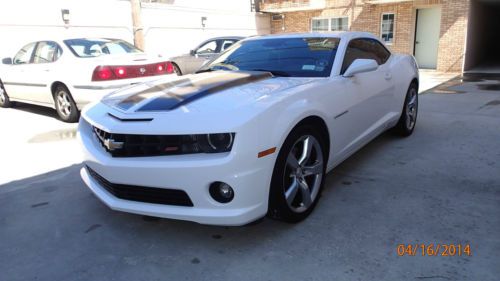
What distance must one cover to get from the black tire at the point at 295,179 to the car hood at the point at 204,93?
360 mm

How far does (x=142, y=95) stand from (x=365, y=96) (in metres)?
2.05

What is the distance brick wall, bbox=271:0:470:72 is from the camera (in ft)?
46.3

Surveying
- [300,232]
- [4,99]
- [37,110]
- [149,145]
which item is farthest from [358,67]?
[4,99]

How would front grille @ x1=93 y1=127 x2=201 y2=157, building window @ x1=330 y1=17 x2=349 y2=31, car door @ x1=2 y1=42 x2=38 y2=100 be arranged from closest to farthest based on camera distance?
front grille @ x1=93 y1=127 x2=201 y2=157
car door @ x1=2 y1=42 x2=38 y2=100
building window @ x1=330 y1=17 x2=349 y2=31

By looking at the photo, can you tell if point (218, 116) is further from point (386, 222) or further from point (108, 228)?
point (386, 222)

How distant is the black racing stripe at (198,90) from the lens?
9.15ft

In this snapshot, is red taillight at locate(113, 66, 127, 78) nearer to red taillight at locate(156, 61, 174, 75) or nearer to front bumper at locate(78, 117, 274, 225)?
red taillight at locate(156, 61, 174, 75)

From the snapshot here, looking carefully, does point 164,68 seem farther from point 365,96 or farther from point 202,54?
point 202,54

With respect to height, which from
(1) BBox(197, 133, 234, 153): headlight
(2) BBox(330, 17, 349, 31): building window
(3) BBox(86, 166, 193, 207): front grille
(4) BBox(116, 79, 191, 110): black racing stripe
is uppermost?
(2) BBox(330, 17, 349, 31): building window

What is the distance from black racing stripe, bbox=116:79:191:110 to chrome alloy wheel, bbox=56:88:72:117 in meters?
3.77

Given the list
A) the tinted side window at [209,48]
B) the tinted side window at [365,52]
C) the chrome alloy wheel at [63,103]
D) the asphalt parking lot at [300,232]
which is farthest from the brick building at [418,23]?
the chrome alloy wheel at [63,103]

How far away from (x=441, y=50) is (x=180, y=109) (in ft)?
47.3

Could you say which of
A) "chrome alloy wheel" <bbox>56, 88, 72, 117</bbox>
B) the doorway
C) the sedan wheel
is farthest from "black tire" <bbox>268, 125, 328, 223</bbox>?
the doorway

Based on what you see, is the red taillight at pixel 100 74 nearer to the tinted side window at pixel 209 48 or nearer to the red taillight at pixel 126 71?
the red taillight at pixel 126 71
